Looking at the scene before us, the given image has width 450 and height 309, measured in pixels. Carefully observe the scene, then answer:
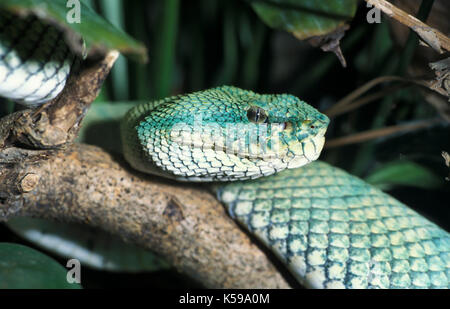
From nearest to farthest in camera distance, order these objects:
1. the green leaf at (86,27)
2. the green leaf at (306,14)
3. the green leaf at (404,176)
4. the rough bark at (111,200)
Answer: the green leaf at (86,27), the rough bark at (111,200), the green leaf at (306,14), the green leaf at (404,176)

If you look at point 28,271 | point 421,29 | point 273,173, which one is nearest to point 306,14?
point 421,29

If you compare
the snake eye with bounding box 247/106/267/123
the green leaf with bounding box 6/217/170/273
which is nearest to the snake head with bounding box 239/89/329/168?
the snake eye with bounding box 247/106/267/123

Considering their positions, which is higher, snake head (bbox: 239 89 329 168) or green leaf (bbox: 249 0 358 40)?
green leaf (bbox: 249 0 358 40)

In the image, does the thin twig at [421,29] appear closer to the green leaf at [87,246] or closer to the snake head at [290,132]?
the snake head at [290,132]

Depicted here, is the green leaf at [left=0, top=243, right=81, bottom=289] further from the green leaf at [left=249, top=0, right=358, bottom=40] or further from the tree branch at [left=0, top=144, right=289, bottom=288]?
the green leaf at [left=249, top=0, right=358, bottom=40]

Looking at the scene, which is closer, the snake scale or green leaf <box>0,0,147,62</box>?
green leaf <box>0,0,147,62</box>

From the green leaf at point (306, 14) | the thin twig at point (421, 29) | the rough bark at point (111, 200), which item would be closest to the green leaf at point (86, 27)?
the rough bark at point (111, 200)
